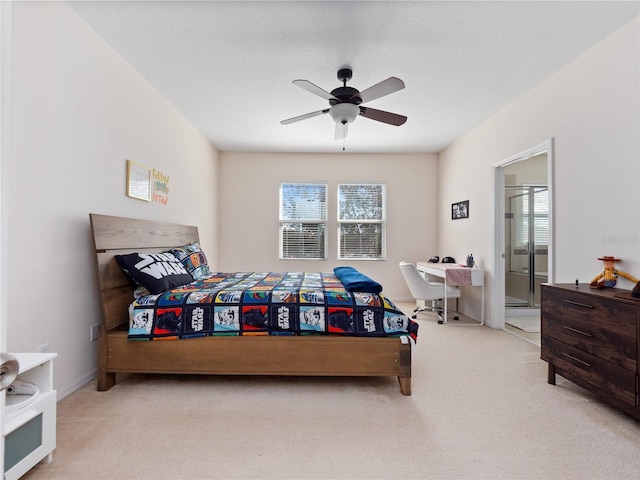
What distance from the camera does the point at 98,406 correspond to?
2.05 metres

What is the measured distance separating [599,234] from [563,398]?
1.26 meters

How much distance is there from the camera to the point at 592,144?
8.29 feet

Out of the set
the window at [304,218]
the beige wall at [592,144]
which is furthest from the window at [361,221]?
the beige wall at [592,144]

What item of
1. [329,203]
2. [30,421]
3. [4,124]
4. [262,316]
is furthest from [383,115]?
[30,421]

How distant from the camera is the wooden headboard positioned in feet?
7.48

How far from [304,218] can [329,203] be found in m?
0.51

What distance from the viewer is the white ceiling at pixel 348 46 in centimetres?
213

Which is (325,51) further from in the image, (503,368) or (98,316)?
(503,368)

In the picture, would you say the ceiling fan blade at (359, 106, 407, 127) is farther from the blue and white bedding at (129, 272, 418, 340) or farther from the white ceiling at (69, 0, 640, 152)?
the blue and white bedding at (129, 272, 418, 340)

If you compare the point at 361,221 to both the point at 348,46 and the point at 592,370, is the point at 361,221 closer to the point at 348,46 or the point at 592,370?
the point at 348,46

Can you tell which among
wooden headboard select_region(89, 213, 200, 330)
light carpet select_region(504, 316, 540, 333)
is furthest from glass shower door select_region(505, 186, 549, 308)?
wooden headboard select_region(89, 213, 200, 330)

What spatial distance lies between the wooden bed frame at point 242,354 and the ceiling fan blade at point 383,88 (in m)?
1.84

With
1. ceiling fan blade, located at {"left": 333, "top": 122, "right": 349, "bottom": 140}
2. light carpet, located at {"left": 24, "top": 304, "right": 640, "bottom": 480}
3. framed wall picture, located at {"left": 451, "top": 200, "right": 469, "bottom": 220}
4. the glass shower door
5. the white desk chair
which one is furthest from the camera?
the glass shower door

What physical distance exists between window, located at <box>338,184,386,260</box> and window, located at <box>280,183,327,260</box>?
0.33 m
